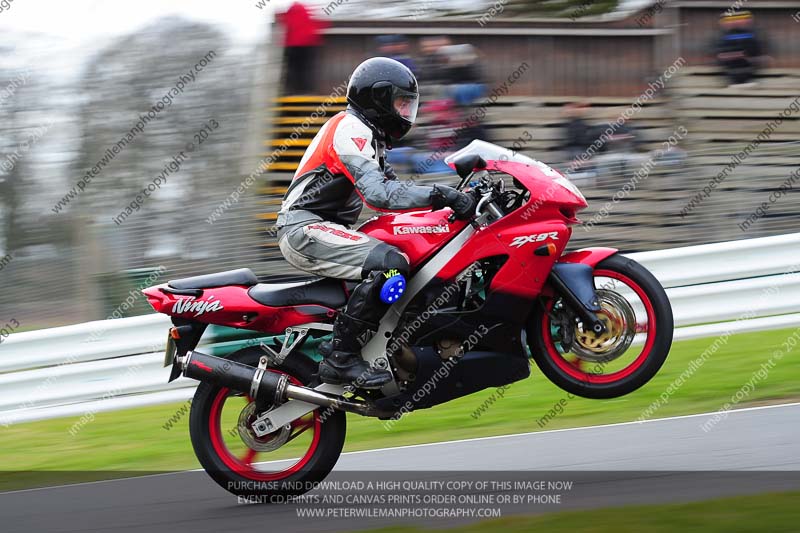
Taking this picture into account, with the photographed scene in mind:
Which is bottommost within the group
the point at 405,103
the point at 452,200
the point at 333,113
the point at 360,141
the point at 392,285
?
the point at 333,113

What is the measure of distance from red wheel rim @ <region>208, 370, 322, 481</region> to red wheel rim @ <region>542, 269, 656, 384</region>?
Result: 4.08 feet

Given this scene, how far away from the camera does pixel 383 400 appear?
539 cm

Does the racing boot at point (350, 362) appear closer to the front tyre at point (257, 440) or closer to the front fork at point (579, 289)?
the front tyre at point (257, 440)

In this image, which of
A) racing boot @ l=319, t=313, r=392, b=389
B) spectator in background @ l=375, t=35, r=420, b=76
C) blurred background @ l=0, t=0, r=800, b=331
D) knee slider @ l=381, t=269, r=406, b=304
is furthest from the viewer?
spectator in background @ l=375, t=35, r=420, b=76

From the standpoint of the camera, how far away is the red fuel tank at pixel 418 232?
5.30 m

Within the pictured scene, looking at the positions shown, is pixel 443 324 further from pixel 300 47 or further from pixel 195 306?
pixel 300 47

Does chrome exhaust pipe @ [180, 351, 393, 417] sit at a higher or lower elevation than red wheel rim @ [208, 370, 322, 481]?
higher

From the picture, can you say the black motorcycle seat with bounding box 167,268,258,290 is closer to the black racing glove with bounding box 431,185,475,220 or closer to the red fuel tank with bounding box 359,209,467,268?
the red fuel tank with bounding box 359,209,467,268

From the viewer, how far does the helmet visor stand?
211 inches

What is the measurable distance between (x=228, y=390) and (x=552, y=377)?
167 centimetres

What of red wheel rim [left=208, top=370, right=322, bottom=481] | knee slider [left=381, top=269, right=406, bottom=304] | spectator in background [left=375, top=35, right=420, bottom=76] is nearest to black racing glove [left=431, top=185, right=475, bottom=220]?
knee slider [left=381, top=269, right=406, bottom=304]

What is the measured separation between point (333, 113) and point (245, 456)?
8.28 m

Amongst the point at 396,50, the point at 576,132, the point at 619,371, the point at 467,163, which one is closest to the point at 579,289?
the point at 619,371

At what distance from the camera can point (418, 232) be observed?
210 inches
